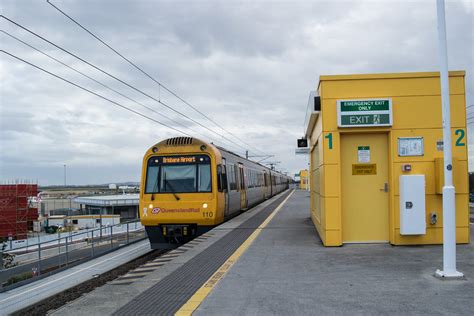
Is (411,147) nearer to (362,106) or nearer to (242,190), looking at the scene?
(362,106)

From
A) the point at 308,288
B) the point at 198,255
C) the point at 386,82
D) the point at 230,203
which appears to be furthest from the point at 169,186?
the point at 308,288

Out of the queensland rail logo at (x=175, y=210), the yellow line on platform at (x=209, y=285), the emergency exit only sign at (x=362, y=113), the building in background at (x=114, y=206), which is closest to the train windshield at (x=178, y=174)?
the queensland rail logo at (x=175, y=210)

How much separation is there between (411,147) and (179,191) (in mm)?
6908

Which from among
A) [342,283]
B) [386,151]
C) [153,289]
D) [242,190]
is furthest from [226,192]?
[342,283]

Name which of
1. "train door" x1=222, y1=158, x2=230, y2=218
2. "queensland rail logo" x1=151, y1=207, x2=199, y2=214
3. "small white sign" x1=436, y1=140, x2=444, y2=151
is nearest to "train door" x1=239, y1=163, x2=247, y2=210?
"train door" x1=222, y1=158, x2=230, y2=218

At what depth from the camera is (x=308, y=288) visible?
230 inches

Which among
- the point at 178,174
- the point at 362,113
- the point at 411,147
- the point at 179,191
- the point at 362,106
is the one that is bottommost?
the point at 179,191

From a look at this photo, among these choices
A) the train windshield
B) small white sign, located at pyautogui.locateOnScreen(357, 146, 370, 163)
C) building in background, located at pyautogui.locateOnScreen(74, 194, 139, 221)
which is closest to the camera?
small white sign, located at pyautogui.locateOnScreen(357, 146, 370, 163)

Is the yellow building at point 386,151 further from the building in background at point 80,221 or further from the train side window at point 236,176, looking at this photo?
the building in background at point 80,221

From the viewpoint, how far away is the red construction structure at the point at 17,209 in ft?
180

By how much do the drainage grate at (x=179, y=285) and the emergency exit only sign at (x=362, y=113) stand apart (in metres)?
3.40

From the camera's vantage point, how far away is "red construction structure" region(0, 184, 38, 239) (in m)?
54.9

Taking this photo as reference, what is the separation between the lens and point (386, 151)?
8.91 meters

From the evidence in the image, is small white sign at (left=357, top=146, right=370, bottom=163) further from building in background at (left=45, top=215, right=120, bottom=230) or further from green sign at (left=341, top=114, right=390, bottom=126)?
building in background at (left=45, top=215, right=120, bottom=230)
